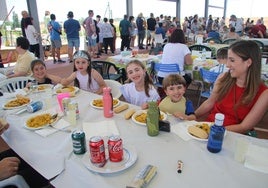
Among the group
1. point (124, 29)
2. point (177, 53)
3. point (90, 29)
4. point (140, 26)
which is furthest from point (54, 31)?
point (177, 53)

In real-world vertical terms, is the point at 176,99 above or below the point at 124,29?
below

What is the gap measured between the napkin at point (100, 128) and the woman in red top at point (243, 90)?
2.41ft

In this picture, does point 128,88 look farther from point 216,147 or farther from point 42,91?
point 216,147

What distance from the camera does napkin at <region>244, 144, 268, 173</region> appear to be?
3.15ft

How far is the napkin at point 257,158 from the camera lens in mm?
959

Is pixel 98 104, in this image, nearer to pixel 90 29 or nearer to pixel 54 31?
pixel 54 31

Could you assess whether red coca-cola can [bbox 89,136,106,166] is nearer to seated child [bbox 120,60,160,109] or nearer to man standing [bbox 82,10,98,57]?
seated child [bbox 120,60,160,109]

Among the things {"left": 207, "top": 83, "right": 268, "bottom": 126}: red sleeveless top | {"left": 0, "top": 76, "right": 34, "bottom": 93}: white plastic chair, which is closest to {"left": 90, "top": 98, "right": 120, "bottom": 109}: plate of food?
{"left": 207, "top": 83, "right": 268, "bottom": 126}: red sleeveless top

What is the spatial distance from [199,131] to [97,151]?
1.82ft

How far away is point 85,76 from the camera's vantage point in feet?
7.98

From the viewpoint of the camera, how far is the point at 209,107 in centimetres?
171

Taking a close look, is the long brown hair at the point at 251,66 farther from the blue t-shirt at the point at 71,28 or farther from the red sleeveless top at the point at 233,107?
the blue t-shirt at the point at 71,28

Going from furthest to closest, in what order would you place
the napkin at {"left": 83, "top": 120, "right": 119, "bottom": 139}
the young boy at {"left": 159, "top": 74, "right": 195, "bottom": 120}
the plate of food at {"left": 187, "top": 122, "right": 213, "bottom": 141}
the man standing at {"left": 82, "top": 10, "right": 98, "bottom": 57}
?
1. the man standing at {"left": 82, "top": 10, "right": 98, "bottom": 57}
2. the young boy at {"left": 159, "top": 74, "right": 195, "bottom": 120}
3. the napkin at {"left": 83, "top": 120, "right": 119, "bottom": 139}
4. the plate of food at {"left": 187, "top": 122, "right": 213, "bottom": 141}

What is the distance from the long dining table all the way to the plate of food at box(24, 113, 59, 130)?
3 cm
